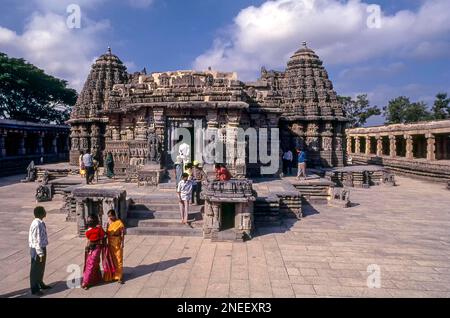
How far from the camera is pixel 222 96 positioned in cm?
1393

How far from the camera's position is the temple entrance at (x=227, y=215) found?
871 cm

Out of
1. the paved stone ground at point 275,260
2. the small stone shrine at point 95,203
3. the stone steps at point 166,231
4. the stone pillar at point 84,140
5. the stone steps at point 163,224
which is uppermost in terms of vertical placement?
the stone pillar at point 84,140

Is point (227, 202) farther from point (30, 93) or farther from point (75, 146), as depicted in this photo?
point (30, 93)

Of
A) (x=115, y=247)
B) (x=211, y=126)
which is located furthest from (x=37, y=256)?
(x=211, y=126)

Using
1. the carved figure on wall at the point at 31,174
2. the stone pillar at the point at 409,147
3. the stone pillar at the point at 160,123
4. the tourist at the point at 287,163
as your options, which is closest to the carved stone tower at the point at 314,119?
the tourist at the point at 287,163

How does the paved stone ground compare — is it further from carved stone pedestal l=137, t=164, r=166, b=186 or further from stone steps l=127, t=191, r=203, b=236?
carved stone pedestal l=137, t=164, r=166, b=186

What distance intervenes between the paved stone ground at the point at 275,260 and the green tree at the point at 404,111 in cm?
3794

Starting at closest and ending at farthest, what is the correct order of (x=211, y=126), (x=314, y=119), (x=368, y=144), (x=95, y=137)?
(x=211, y=126) < (x=314, y=119) < (x=95, y=137) < (x=368, y=144)

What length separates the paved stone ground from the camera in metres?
5.42

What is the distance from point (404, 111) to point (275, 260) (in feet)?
147

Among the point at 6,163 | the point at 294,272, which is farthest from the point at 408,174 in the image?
the point at 6,163

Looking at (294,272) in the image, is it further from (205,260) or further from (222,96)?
(222,96)

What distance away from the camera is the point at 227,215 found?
8.83 meters

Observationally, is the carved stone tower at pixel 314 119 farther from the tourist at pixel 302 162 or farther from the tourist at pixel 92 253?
the tourist at pixel 92 253
